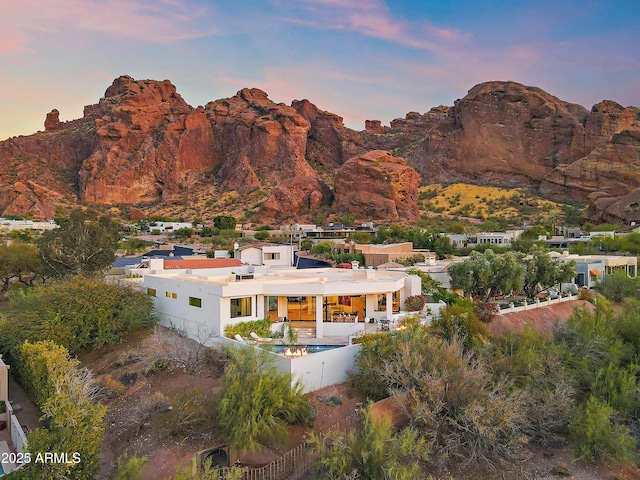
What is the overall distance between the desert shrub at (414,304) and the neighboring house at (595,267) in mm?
15710

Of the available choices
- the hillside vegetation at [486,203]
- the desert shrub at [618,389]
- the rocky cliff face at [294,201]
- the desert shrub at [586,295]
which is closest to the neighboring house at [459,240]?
the hillside vegetation at [486,203]

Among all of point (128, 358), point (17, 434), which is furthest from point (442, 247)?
point (17, 434)

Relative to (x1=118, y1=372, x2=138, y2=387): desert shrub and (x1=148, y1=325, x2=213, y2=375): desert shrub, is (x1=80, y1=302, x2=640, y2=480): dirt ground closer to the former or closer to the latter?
(x1=118, y1=372, x2=138, y2=387): desert shrub

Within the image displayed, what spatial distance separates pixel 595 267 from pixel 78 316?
3217 cm

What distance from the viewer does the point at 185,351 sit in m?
18.8

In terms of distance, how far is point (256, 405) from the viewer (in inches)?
553

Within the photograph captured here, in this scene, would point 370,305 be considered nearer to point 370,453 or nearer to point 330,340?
point 330,340

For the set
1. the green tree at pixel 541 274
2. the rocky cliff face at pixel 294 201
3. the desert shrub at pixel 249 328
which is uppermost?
the rocky cliff face at pixel 294 201

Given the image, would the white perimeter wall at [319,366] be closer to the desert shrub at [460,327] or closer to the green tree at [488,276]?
the desert shrub at [460,327]

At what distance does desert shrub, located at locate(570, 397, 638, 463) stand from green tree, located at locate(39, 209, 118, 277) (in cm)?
2491

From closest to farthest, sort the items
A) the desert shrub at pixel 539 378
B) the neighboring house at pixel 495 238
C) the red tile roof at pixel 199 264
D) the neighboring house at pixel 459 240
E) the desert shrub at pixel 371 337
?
the desert shrub at pixel 539 378, the desert shrub at pixel 371 337, the red tile roof at pixel 199 264, the neighboring house at pixel 459 240, the neighboring house at pixel 495 238

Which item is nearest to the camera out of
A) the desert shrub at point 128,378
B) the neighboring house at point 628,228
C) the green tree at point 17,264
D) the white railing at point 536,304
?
the desert shrub at point 128,378

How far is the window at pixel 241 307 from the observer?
804 inches

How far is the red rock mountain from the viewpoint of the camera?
313 ft
